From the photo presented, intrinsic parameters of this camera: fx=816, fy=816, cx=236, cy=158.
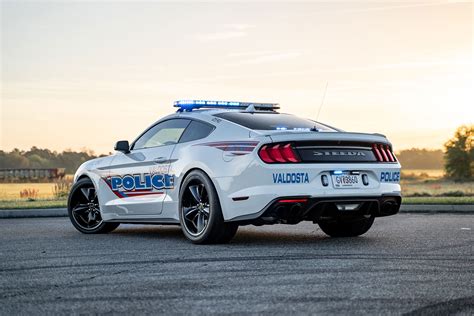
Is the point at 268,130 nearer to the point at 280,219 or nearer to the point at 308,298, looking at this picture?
the point at 280,219

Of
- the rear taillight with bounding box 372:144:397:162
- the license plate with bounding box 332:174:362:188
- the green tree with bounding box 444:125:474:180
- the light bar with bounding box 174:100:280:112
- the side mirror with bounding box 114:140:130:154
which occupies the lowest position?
the green tree with bounding box 444:125:474:180

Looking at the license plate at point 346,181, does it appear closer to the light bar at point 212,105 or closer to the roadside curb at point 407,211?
the light bar at point 212,105

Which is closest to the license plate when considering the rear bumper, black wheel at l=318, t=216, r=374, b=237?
the rear bumper

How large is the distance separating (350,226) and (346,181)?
1520mm

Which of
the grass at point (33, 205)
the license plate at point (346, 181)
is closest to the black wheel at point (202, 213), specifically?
the license plate at point (346, 181)

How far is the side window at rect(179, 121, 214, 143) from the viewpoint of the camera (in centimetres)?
982

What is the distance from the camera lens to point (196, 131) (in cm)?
999

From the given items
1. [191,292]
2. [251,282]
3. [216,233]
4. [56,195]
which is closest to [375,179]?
[216,233]

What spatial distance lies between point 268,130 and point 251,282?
3173mm

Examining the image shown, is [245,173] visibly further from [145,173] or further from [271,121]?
[145,173]

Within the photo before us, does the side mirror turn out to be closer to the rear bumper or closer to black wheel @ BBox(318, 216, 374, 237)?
the rear bumper

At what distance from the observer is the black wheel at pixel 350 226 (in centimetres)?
1048

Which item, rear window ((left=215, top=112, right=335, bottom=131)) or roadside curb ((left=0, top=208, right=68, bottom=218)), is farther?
roadside curb ((left=0, top=208, right=68, bottom=218))

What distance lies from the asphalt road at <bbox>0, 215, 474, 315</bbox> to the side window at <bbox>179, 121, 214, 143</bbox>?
1298mm
